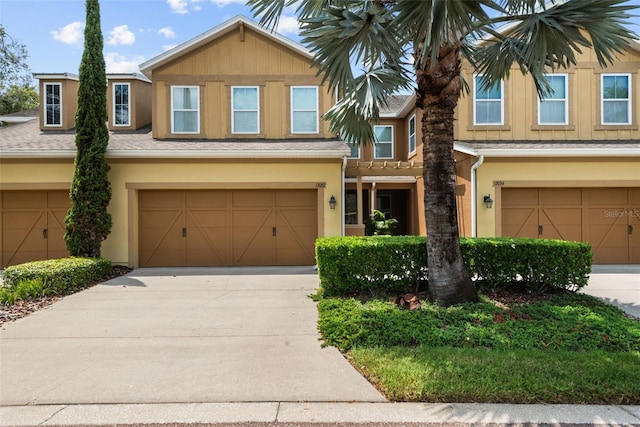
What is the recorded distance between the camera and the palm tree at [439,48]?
5070 millimetres

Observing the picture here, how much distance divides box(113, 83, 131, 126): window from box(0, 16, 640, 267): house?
27 cm

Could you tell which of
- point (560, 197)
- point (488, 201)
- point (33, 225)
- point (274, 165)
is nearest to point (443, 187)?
point (488, 201)

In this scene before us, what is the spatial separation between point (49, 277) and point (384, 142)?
528 inches

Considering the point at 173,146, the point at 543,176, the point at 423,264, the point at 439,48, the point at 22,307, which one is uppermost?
the point at 439,48

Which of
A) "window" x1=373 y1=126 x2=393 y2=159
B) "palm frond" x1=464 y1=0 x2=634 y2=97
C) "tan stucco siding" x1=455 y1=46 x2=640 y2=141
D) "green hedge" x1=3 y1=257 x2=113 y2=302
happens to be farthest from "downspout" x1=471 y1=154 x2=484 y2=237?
"green hedge" x1=3 y1=257 x2=113 y2=302

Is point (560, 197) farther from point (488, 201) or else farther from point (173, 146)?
point (173, 146)

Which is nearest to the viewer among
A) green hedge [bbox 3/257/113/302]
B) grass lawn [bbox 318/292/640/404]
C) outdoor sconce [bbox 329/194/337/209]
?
grass lawn [bbox 318/292/640/404]

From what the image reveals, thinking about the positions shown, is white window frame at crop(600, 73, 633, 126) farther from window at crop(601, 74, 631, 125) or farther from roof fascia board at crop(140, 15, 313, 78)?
roof fascia board at crop(140, 15, 313, 78)

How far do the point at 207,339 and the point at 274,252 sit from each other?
5.97 m

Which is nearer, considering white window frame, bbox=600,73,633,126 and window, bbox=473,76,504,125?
white window frame, bbox=600,73,633,126

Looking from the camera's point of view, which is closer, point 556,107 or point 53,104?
point 556,107

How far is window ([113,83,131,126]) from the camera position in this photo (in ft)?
42.2

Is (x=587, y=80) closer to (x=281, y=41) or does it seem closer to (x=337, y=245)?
(x=281, y=41)

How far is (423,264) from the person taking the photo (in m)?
7.02
